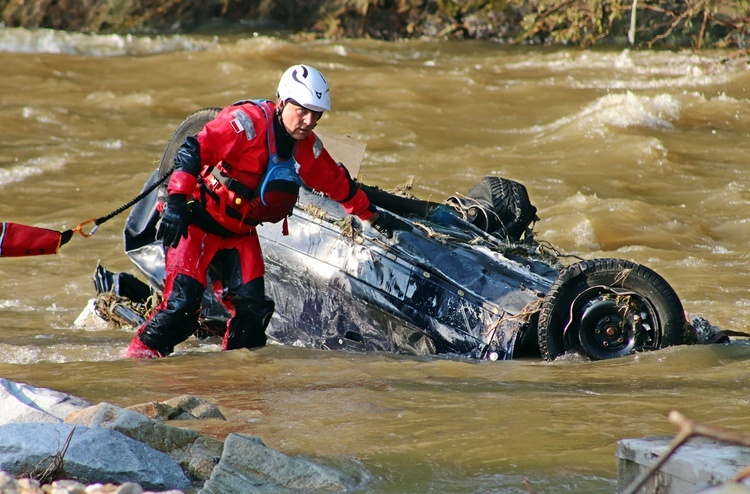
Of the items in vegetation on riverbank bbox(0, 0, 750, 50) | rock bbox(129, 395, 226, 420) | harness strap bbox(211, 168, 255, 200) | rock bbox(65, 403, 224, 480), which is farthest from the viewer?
vegetation on riverbank bbox(0, 0, 750, 50)

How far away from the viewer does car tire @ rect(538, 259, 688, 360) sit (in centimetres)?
515

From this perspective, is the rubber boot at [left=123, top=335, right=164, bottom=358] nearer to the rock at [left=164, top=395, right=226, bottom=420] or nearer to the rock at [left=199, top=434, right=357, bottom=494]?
the rock at [left=164, top=395, right=226, bottom=420]

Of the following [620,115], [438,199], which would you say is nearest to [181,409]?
[438,199]

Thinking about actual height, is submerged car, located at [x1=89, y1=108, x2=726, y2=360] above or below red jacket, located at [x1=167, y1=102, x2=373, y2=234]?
below

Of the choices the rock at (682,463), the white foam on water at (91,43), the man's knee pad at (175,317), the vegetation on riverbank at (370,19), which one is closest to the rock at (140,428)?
the rock at (682,463)

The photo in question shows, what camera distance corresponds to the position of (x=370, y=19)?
71.6 feet

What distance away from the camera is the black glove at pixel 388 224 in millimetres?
5859

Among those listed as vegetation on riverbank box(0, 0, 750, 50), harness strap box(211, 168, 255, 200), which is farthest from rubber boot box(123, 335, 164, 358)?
vegetation on riverbank box(0, 0, 750, 50)

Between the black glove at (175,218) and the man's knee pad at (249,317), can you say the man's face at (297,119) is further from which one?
the man's knee pad at (249,317)

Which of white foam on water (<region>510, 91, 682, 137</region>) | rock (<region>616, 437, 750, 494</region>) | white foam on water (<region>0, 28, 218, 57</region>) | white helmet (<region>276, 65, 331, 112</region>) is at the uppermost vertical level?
white helmet (<region>276, 65, 331, 112</region>)

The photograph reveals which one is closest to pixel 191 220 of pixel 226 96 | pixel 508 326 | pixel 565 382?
pixel 508 326

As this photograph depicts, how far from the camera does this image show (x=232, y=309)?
5938 millimetres

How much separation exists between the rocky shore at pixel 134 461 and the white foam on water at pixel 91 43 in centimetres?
1688

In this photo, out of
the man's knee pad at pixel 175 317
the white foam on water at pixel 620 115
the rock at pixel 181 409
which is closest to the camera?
the rock at pixel 181 409
